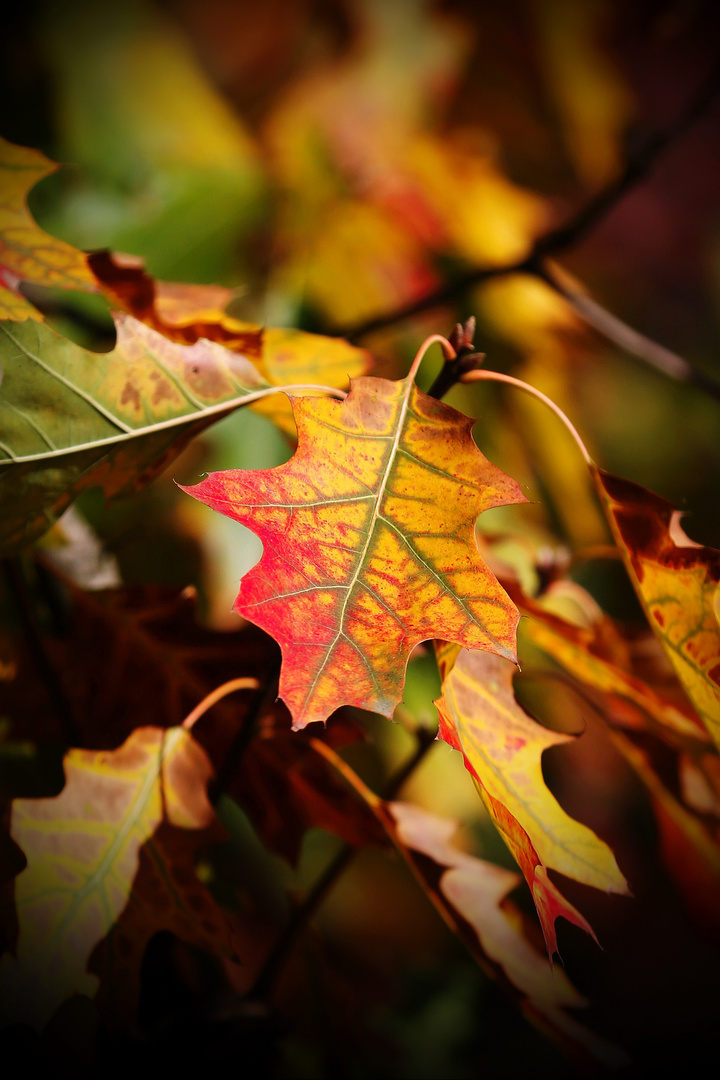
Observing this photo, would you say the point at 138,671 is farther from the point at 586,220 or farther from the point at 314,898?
the point at 586,220

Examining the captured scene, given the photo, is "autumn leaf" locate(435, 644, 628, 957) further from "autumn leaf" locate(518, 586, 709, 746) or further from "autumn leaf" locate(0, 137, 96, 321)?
"autumn leaf" locate(0, 137, 96, 321)

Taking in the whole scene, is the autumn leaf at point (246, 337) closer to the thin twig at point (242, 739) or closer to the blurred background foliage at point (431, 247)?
the thin twig at point (242, 739)

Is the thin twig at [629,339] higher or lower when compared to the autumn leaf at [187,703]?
higher

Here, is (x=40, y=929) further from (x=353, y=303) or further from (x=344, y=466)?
(x=353, y=303)

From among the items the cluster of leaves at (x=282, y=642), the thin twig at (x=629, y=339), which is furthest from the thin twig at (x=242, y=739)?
the thin twig at (x=629, y=339)

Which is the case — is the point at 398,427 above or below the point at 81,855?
above

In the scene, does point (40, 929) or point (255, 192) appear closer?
point (40, 929)

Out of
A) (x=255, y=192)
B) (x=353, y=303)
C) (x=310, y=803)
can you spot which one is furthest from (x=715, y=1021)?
(x=255, y=192)
